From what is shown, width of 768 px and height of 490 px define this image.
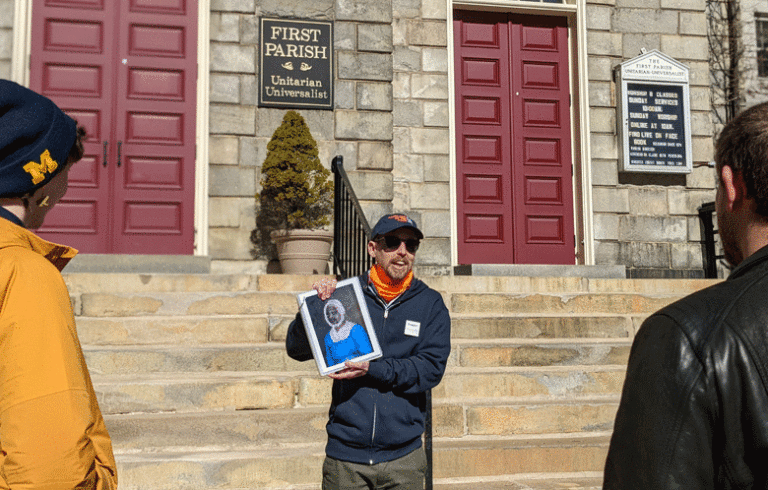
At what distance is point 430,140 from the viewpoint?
8.07 meters

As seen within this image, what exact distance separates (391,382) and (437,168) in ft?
18.8

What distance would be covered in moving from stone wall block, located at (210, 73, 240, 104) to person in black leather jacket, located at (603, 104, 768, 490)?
22.7ft

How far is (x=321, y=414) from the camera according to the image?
421 cm

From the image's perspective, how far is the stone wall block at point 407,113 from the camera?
26.3 feet

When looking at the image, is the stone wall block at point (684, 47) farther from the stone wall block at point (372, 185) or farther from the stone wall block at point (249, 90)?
the stone wall block at point (249, 90)

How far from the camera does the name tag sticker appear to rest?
2711 mm

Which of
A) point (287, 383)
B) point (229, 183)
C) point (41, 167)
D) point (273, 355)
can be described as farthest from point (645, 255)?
point (41, 167)

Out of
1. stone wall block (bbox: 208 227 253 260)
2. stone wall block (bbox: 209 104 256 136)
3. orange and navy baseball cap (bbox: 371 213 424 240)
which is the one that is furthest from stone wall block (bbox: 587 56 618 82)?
orange and navy baseball cap (bbox: 371 213 424 240)

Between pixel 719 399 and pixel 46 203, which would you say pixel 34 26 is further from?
pixel 719 399

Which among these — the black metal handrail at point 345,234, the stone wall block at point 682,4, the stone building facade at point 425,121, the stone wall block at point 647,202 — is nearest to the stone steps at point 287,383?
the black metal handrail at point 345,234

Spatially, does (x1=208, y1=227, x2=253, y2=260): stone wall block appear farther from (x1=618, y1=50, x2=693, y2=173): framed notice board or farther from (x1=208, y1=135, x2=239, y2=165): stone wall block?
(x1=618, y1=50, x2=693, y2=173): framed notice board

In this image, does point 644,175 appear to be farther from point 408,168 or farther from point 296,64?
point 296,64

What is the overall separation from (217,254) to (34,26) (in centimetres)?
313

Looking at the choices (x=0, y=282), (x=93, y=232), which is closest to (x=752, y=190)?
(x=0, y=282)
